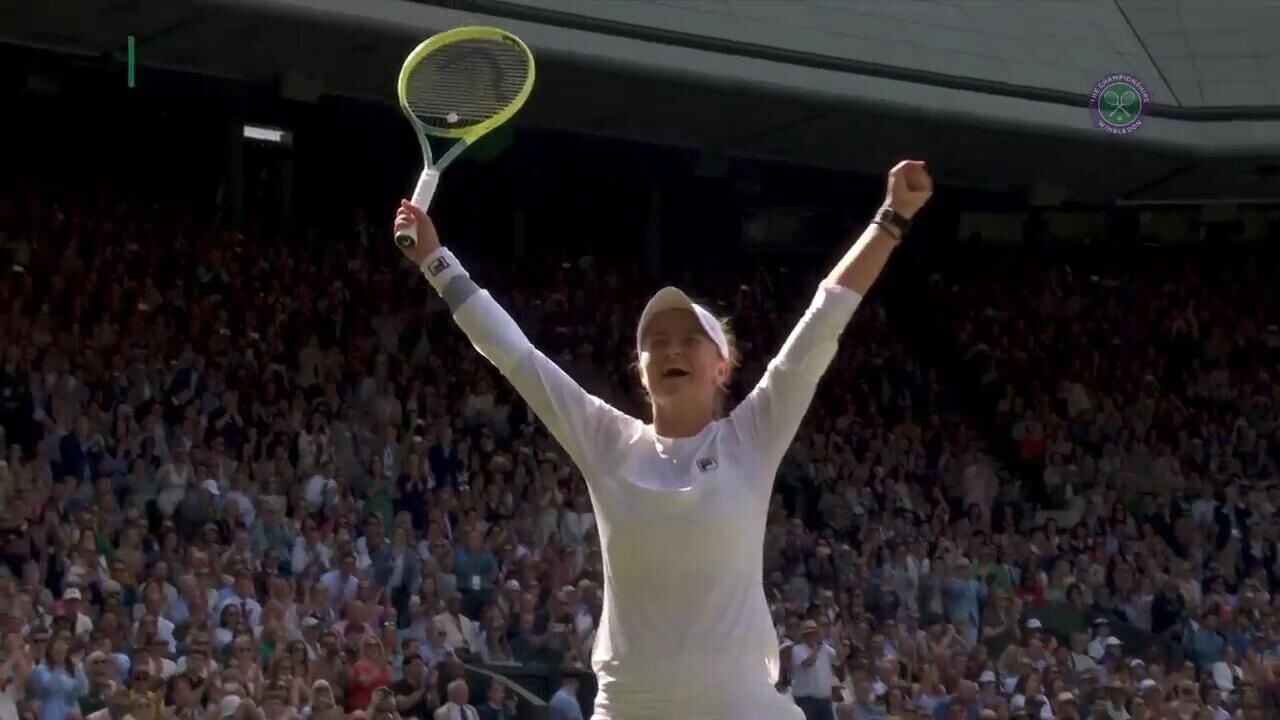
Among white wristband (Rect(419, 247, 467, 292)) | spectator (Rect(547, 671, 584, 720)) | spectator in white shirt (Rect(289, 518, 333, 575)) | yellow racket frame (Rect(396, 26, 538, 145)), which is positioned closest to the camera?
white wristband (Rect(419, 247, 467, 292))

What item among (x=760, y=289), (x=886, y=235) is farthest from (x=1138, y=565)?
(x=886, y=235)

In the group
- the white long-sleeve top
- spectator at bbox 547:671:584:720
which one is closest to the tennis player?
the white long-sleeve top

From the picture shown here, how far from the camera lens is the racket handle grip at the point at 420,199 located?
12.2 ft

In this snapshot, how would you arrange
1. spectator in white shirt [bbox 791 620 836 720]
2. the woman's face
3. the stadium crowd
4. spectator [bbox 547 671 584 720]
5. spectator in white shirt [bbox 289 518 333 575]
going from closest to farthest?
the woman's face, the stadium crowd, spectator [bbox 547 671 584 720], spectator in white shirt [bbox 289 518 333 575], spectator in white shirt [bbox 791 620 836 720]

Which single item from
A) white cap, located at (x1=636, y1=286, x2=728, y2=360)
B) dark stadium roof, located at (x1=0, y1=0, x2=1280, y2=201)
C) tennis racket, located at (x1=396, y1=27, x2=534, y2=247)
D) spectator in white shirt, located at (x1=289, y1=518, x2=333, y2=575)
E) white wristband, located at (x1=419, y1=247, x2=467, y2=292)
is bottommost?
spectator in white shirt, located at (x1=289, y1=518, x2=333, y2=575)

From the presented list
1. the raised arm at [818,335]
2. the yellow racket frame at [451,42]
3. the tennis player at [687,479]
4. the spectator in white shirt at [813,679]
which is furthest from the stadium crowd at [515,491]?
the raised arm at [818,335]

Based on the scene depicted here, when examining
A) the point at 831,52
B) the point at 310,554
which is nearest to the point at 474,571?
the point at 310,554

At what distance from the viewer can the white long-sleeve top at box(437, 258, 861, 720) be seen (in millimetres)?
3398

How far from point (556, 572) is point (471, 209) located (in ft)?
29.2

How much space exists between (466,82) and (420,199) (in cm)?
74

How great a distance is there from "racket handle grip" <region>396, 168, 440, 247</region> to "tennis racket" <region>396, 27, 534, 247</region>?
1.11ft

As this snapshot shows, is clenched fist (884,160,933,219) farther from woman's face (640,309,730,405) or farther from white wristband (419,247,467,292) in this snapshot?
white wristband (419,247,467,292)

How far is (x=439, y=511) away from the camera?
14109 millimetres

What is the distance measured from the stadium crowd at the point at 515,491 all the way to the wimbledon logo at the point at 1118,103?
2.41 meters
